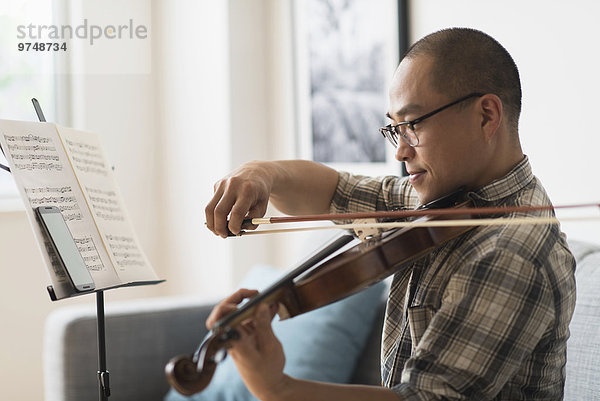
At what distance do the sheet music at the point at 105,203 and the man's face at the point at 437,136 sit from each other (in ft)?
2.42

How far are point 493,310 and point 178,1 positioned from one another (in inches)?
115

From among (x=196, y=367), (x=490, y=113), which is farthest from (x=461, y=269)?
(x=196, y=367)

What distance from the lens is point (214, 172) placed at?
133 inches

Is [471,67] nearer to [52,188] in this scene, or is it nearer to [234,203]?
[234,203]

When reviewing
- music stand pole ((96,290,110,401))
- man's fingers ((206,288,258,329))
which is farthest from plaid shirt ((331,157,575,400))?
music stand pole ((96,290,110,401))

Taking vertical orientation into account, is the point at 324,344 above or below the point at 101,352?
below

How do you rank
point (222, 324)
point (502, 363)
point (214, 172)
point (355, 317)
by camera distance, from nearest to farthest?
1. point (222, 324)
2. point (502, 363)
3. point (355, 317)
4. point (214, 172)

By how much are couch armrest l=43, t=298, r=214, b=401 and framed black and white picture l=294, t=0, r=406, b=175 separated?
902mm

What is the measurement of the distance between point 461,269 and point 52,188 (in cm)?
91

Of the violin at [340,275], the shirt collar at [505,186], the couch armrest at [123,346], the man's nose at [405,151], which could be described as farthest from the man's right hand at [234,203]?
the couch armrest at [123,346]

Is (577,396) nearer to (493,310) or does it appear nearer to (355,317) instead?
(493,310)

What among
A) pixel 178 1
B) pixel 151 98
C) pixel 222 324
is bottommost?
pixel 222 324

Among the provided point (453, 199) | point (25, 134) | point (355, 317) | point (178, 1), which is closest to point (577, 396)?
point (453, 199)

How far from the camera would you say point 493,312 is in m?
1.02
